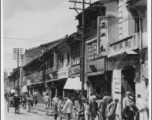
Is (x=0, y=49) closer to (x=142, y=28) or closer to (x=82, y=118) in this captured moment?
(x=82, y=118)

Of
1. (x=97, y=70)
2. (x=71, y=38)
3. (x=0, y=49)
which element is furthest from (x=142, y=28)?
(x=71, y=38)

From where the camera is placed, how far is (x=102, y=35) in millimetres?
16281

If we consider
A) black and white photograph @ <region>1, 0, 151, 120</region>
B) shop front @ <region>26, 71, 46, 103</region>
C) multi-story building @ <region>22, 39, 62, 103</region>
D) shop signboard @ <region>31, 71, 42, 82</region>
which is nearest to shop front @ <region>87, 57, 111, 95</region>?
black and white photograph @ <region>1, 0, 151, 120</region>

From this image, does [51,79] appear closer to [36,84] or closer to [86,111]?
[36,84]

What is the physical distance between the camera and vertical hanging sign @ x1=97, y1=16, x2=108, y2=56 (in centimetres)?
1600

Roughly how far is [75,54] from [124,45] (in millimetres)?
7023

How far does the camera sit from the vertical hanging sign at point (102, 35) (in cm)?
1600

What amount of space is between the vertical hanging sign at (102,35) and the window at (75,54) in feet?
11.5

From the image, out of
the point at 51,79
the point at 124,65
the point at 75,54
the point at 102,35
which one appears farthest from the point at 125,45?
the point at 51,79

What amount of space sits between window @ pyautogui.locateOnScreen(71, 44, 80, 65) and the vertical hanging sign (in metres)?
3.50

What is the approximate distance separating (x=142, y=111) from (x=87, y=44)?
8637mm

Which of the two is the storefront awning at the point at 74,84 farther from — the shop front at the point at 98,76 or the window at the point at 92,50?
the window at the point at 92,50

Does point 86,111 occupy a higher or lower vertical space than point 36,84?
lower

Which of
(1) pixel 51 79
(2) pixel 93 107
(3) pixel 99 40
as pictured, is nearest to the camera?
(2) pixel 93 107
